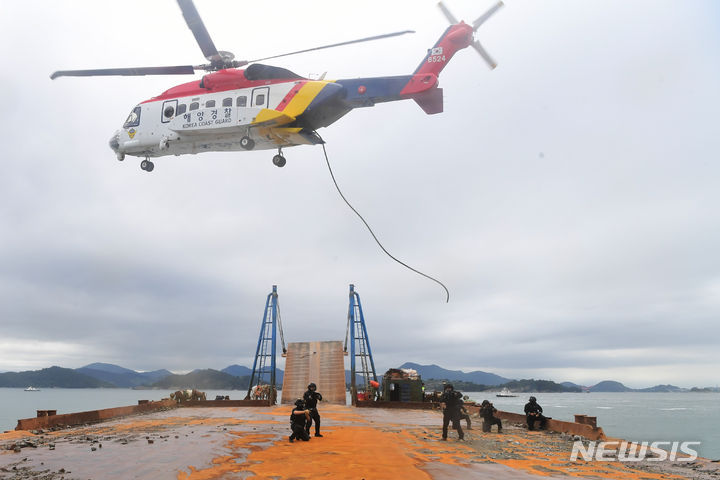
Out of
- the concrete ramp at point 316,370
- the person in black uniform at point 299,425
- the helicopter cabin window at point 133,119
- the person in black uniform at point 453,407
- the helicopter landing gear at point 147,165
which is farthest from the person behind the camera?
the concrete ramp at point 316,370

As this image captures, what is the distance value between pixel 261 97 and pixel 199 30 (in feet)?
14.0

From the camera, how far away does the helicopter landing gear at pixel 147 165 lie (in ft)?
67.3

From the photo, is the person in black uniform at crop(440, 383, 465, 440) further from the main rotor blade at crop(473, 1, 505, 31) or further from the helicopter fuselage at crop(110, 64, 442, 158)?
the main rotor blade at crop(473, 1, 505, 31)

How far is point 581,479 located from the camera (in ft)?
30.2

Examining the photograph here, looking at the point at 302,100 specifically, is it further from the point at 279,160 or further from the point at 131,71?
the point at 131,71

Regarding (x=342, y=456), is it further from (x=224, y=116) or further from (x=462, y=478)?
(x=224, y=116)

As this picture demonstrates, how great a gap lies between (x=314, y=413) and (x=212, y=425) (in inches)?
221

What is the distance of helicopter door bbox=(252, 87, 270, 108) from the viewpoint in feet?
57.5

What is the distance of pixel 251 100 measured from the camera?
17.8 metres

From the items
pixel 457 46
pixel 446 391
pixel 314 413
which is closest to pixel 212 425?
pixel 314 413

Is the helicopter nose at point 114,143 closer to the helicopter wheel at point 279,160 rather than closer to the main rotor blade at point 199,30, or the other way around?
the main rotor blade at point 199,30

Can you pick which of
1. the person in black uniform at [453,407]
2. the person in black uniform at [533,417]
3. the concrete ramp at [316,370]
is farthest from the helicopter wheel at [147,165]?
the concrete ramp at [316,370]

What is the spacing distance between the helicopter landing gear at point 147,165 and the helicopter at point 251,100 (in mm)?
38

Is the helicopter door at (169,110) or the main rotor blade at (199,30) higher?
the main rotor blade at (199,30)
